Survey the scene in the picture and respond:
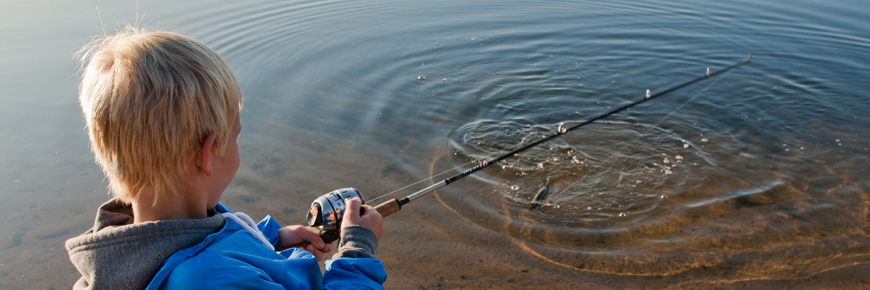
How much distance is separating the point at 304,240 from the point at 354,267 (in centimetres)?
44

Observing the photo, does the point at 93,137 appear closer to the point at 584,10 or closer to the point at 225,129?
the point at 225,129

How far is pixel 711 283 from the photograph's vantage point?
2.67 metres

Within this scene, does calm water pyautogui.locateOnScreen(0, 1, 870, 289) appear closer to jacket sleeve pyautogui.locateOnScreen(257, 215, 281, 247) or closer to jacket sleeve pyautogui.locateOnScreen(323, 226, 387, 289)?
jacket sleeve pyautogui.locateOnScreen(257, 215, 281, 247)

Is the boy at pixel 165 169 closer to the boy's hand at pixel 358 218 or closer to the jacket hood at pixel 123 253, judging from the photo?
the jacket hood at pixel 123 253

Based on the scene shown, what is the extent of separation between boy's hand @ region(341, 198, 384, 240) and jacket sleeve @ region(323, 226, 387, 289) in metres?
0.05

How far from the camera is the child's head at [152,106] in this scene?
1.27 m

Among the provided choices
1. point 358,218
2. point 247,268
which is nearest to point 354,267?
point 358,218

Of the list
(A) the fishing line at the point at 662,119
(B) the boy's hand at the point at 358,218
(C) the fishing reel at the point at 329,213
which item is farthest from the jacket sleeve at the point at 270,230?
(A) the fishing line at the point at 662,119

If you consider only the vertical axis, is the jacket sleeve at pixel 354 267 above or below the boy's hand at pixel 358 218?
below

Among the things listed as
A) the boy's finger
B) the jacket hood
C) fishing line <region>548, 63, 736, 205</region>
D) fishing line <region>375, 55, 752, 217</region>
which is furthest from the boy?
fishing line <region>548, 63, 736, 205</region>

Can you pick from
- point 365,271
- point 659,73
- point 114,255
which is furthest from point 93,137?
point 659,73

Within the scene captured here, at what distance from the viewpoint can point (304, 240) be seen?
2.02m

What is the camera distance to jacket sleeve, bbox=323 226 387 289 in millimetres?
1622

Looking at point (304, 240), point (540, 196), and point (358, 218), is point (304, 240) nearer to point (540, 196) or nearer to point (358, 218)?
point (358, 218)
